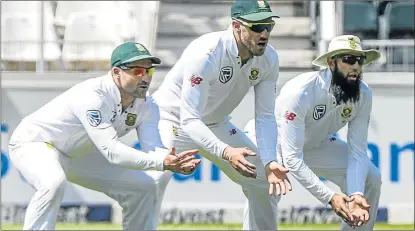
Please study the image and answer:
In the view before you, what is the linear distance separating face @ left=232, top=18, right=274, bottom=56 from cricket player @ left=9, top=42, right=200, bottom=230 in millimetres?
615

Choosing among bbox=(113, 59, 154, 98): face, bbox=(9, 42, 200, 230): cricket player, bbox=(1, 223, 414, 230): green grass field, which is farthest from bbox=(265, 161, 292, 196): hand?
bbox=(1, 223, 414, 230): green grass field

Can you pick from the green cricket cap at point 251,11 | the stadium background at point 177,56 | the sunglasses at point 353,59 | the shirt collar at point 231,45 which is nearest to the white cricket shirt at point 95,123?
the shirt collar at point 231,45

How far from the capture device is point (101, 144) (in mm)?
8586

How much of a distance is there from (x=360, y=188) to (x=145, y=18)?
659cm

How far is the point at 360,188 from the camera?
880 centimetres

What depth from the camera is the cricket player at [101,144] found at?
8.43m

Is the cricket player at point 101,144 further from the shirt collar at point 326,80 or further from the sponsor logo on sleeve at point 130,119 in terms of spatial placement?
the shirt collar at point 326,80

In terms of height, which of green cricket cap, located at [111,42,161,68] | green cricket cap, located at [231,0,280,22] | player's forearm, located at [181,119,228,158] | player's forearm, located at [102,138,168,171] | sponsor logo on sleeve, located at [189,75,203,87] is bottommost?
player's forearm, located at [102,138,168,171]

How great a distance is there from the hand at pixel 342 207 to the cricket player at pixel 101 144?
1153 mm

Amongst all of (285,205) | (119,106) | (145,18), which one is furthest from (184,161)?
(145,18)

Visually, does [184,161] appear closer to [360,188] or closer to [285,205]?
[360,188]

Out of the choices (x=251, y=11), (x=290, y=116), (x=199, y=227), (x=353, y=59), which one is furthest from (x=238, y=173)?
(x=199, y=227)

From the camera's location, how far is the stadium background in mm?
13562

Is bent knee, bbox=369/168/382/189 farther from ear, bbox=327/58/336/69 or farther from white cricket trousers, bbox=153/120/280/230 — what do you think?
ear, bbox=327/58/336/69
